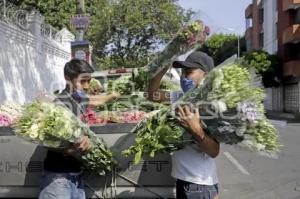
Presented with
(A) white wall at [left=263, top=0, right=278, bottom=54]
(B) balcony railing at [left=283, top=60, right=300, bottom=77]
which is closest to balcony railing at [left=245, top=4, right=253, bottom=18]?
(A) white wall at [left=263, top=0, right=278, bottom=54]

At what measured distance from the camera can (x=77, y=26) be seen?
13.7 metres

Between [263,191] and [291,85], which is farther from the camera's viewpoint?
[291,85]

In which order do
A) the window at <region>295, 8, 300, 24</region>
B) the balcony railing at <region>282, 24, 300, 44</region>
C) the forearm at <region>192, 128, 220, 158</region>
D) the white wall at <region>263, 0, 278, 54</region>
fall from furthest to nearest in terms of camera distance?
the white wall at <region>263, 0, 278, 54</region> → the window at <region>295, 8, 300, 24</region> → the balcony railing at <region>282, 24, 300, 44</region> → the forearm at <region>192, 128, 220, 158</region>

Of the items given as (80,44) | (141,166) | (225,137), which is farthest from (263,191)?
(80,44)

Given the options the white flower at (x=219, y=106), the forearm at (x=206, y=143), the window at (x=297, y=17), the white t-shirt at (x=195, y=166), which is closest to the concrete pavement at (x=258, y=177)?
the white t-shirt at (x=195, y=166)

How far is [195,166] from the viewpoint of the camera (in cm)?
340

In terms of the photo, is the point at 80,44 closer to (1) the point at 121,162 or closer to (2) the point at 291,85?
(1) the point at 121,162

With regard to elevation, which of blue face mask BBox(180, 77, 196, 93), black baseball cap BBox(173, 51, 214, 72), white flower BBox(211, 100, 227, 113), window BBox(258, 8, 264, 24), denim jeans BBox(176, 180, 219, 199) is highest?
window BBox(258, 8, 264, 24)

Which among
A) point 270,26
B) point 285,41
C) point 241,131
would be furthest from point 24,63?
point 270,26

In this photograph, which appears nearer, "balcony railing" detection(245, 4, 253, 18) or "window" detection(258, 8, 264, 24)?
"window" detection(258, 8, 264, 24)

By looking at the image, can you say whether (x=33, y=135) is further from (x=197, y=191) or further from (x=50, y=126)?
(x=197, y=191)

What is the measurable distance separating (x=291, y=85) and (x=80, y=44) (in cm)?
2994

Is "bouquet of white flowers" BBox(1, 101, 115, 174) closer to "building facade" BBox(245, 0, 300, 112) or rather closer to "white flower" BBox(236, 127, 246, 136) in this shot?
"white flower" BBox(236, 127, 246, 136)

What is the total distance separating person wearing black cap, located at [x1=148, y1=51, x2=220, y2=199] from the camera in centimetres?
322
